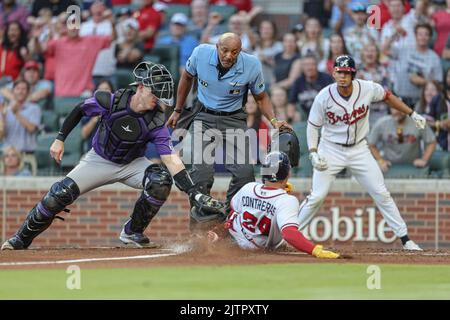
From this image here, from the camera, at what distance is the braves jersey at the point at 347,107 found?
467 inches

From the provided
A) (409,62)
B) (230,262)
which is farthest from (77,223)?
(230,262)

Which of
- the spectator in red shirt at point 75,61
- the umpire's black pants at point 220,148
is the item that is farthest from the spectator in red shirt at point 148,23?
the umpire's black pants at point 220,148

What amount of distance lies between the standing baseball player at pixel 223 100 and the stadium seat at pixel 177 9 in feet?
21.0

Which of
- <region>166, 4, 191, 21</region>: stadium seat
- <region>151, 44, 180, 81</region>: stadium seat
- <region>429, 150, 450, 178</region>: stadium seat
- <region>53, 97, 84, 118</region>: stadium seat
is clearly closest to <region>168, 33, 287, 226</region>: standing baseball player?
<region>429, 150, 450, 178</region>: stadium seat

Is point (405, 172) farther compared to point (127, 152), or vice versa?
point (405, 172)

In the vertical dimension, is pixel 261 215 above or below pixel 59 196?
below

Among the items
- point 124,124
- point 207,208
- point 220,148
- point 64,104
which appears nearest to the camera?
point 207,208

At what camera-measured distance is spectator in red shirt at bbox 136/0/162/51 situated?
55.7ft

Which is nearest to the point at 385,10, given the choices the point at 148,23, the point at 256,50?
the point at 256,50

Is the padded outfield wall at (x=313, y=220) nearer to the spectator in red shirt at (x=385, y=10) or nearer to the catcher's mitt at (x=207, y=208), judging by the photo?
the spectator in red shirt at (x=385, y=10)

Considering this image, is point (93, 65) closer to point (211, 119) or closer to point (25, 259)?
point (211, 119)

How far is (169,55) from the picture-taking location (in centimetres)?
1661

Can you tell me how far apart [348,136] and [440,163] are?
312 cm

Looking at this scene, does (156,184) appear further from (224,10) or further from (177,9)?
(177,9)
